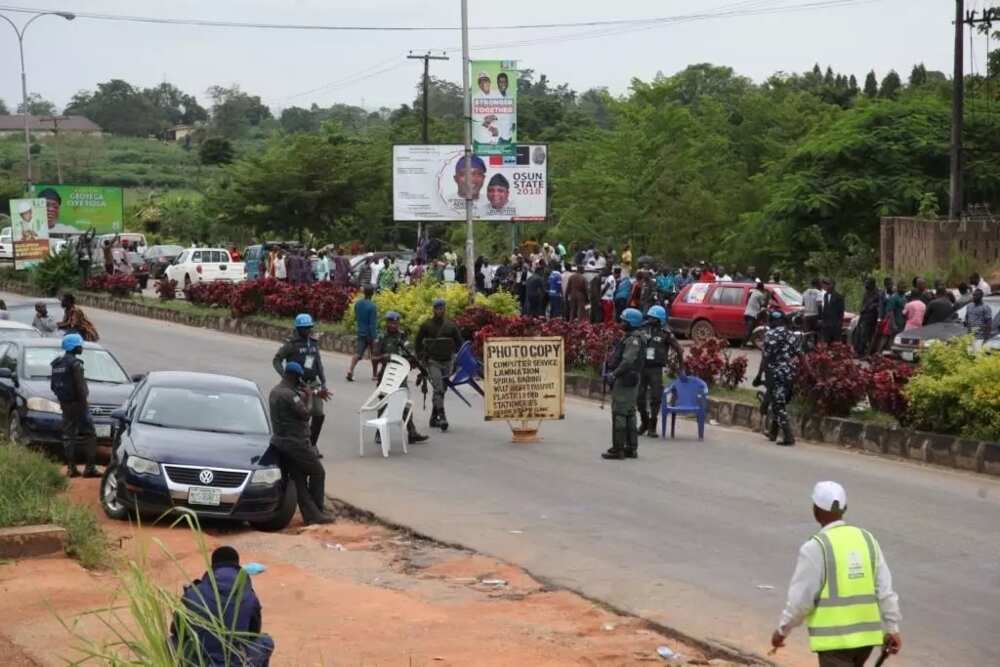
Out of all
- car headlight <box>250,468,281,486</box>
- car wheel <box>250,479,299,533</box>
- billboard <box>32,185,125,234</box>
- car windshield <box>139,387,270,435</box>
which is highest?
billboard <box>32,185,125,234</box>

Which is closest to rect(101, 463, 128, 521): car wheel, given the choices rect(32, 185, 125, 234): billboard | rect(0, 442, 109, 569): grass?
rect(0, 442, 109, 569): grass

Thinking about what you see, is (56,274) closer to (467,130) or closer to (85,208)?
(85,208)

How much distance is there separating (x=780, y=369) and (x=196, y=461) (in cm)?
787

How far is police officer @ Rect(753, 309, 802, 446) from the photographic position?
1883 cm

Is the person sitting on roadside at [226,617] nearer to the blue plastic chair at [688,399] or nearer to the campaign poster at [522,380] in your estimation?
the campaign poster at [522,380]

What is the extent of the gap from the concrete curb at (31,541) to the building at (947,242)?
30.0 metres

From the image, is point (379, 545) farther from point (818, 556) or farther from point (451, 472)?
point (818, 556)

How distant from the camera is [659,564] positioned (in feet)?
40.2

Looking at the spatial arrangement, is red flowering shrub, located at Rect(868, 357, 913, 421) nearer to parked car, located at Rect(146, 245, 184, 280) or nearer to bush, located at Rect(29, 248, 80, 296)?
bush, located at Rect(29, 248, 80, 296)

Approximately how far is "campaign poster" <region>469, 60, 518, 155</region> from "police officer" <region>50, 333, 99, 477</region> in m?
18.0

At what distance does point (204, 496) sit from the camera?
45.7 ft

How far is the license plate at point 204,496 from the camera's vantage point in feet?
45.6

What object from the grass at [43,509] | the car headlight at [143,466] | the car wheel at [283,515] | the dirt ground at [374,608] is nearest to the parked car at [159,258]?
the grass at [43,509]

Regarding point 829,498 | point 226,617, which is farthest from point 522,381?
point 829,498
